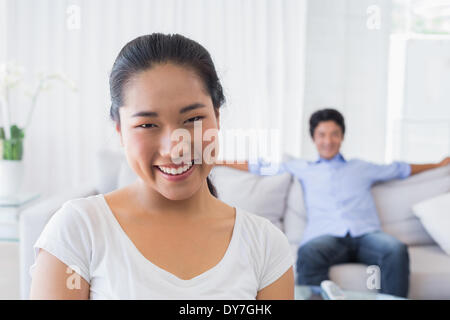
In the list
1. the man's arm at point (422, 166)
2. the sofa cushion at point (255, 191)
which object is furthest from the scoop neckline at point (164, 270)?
the man's arm at point (422, 166)

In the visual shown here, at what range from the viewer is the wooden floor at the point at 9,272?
1.58 m

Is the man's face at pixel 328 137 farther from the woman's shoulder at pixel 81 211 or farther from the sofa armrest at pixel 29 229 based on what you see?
the woman's shoulder at pixel 81 211

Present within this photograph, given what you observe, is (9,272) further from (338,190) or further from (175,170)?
(175,170)

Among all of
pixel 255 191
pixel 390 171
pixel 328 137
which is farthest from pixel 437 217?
pixel 255 191

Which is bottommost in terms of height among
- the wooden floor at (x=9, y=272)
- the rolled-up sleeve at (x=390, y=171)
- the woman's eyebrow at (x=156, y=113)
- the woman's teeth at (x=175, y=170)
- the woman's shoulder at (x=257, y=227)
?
the wooden floor at (x=9, y=272)

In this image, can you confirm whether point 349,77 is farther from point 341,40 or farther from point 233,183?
point 233,183

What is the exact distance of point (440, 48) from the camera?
2600 mm

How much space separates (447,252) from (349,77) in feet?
3.15

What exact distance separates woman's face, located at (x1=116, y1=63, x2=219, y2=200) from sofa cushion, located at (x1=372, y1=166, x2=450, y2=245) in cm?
167

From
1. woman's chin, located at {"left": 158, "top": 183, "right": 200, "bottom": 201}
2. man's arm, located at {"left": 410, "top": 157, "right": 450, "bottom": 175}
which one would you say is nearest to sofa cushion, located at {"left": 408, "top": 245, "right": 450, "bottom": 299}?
man's arm, located at {"left": 410, "top": 157, "right": 450, "bottom": 175}

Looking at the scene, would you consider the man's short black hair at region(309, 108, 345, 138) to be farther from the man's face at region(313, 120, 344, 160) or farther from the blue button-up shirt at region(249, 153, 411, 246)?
the blue button-up shirt at region(249, 153, 411, 246)

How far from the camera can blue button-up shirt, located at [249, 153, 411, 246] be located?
1793 millimetres

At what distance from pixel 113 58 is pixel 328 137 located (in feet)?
4.84

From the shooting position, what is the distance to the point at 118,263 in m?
0.40
